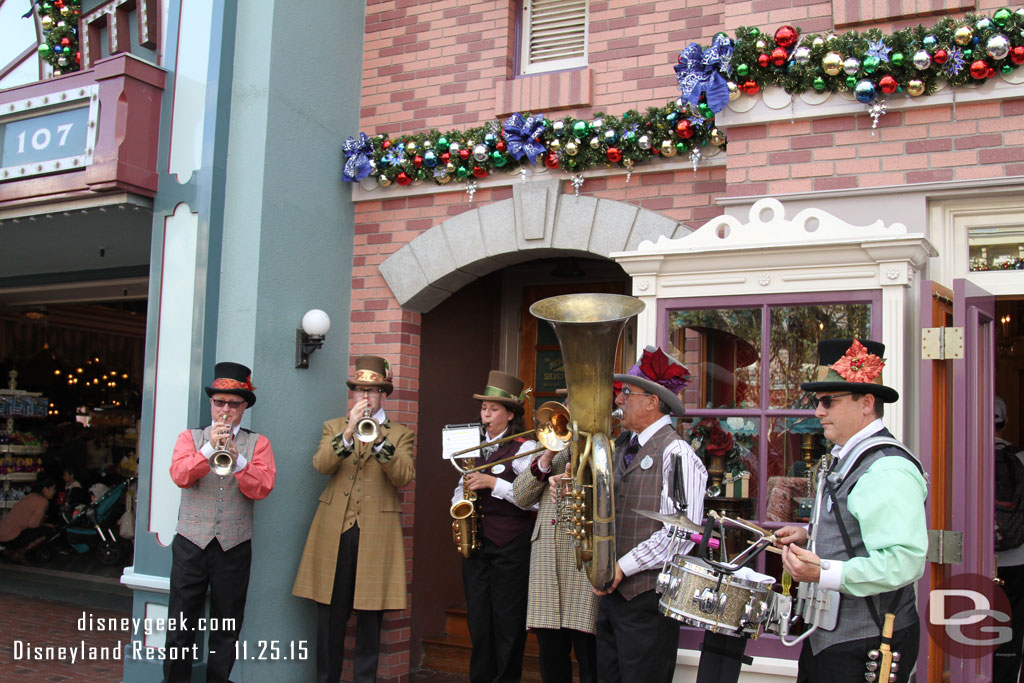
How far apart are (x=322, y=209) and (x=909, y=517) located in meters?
4.59

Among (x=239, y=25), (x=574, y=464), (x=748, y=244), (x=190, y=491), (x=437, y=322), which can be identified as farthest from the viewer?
(x=437, y=322)

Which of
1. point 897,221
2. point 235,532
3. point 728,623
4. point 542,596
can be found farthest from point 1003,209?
point 235,532

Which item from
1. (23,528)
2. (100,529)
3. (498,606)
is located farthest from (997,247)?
(23,528)

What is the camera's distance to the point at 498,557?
17.9ft

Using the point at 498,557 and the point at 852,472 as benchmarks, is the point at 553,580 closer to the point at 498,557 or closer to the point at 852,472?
the point at 498,557

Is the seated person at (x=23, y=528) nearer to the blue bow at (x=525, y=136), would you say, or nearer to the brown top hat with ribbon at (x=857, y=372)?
the blue bow at (x=525, y=136)

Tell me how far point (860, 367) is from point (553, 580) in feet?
7.24

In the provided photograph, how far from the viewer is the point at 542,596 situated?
4.91 m

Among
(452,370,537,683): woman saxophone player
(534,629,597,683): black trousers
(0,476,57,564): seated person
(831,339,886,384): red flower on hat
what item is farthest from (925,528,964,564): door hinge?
(0,476,57,564): seated person

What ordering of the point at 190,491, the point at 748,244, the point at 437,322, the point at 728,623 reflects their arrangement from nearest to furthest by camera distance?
the point at 728,623 → the point at 748,244 → the point at 190,491 → the point at 437,322

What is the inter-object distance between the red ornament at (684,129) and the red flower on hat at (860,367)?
7.69ft

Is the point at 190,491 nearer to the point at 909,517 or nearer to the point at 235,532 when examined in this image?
the point at 235,532

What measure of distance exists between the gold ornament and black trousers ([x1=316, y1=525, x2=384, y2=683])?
3.73m

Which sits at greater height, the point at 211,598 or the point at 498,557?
the point at 498,557
